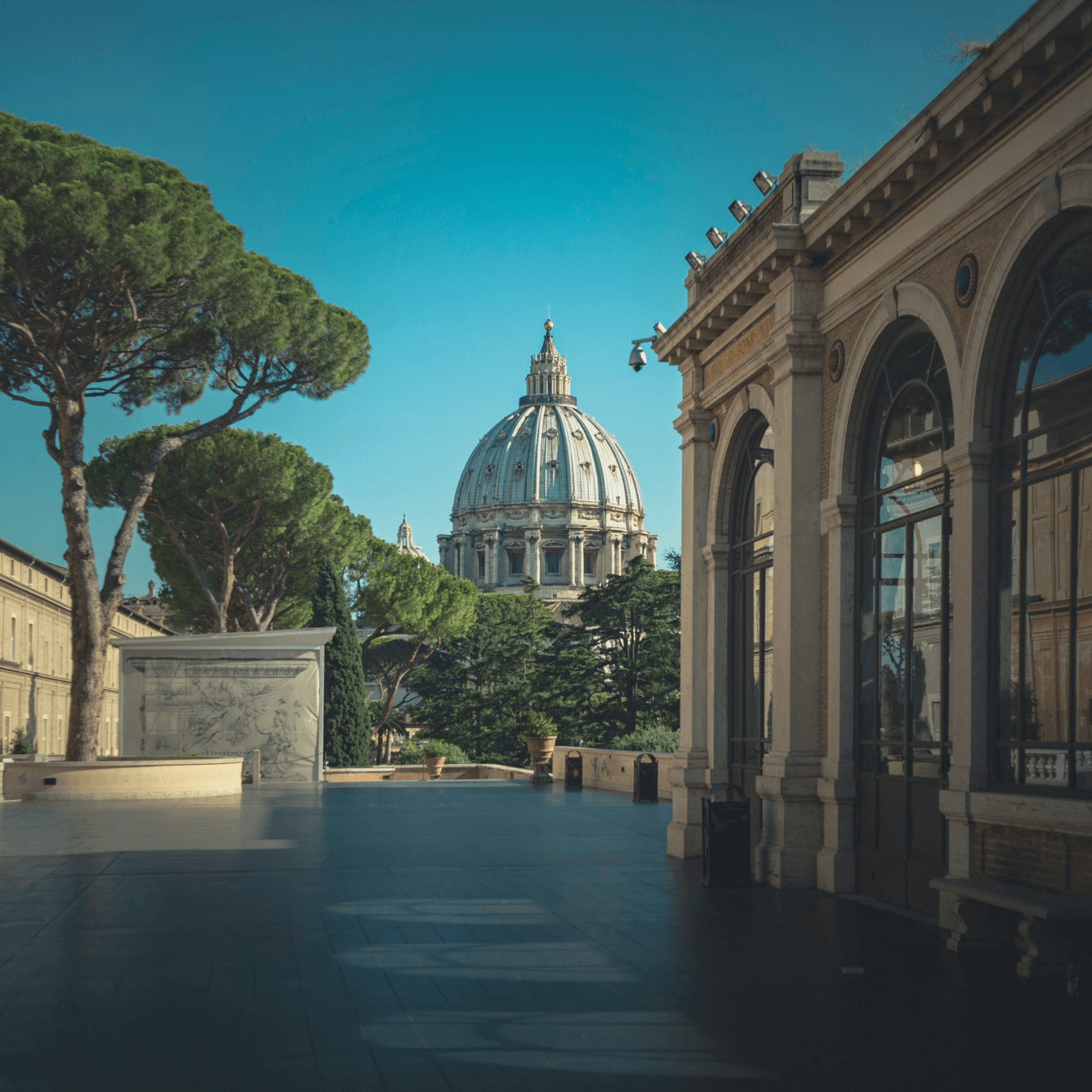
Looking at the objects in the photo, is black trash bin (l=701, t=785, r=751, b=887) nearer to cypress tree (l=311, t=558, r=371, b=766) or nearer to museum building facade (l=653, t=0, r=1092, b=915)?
museum building facade (l=653, t=0, r=1092, b=915)

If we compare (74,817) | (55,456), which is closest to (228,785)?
(74,817)

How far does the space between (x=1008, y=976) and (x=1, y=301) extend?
19.7m

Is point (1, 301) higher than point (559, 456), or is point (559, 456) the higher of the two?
point (559, 456)

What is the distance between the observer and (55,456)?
2242cm

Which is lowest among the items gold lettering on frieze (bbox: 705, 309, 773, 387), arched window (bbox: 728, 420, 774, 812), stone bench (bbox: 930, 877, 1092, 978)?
stone bench (bbox: 930, 877, 1092, 978)

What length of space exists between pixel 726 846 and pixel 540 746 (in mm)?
20890

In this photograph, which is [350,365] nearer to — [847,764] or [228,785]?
[228,785]

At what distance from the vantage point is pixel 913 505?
9742 mm

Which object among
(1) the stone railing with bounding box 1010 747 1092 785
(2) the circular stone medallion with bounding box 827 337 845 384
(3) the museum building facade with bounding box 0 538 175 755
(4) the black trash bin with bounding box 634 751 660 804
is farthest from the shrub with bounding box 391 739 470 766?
(1) the stone railing with bounding box 1010 747 1092 785

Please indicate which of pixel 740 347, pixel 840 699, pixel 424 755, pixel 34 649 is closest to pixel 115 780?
pixel 740 347

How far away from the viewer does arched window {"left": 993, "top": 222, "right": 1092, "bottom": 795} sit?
7.36 m

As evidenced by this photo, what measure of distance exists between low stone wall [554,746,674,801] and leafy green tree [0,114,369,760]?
9535 millimetres

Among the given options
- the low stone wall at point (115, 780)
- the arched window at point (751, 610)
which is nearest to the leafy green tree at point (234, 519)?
the low stone wall at point (115, 780)

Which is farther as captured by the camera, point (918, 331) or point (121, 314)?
point (121, 314)
